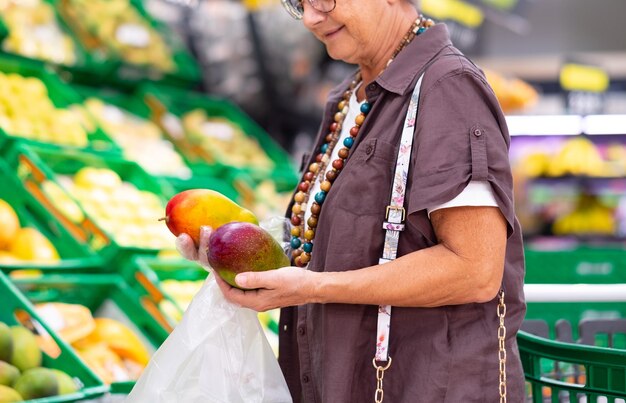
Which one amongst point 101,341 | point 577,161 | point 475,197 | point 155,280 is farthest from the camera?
point 577,161

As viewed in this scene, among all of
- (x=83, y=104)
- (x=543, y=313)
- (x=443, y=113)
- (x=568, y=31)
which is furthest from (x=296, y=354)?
(x=568, y=31)

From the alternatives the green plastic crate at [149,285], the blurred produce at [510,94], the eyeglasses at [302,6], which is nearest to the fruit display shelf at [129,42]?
the green plastic crate at [149,285]

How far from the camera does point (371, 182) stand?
65.0 inches

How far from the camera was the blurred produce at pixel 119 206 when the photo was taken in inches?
146

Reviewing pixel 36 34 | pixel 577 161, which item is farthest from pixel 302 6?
pixel 577 161

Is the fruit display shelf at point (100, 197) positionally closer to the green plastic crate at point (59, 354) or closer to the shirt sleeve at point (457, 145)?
the green plastic crate at point (59, 354)

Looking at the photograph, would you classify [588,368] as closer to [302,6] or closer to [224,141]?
[302,6]

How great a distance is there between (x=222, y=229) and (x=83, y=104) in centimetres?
305

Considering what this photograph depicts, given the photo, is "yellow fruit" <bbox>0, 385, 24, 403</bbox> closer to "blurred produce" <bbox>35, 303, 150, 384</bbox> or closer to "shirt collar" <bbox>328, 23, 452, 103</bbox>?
"blurred produce" <bbox>35, 303, 150, 384</bbox>

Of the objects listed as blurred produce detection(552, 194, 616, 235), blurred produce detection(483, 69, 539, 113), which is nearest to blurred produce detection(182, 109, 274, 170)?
blurred produce detection(483, 69, 539, 113)

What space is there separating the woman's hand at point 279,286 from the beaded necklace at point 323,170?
0.25 metres

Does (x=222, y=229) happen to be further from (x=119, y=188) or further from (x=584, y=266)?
(x=584, y=266)

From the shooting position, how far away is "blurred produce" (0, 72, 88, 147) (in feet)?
12.9

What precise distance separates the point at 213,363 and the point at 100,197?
2257 millimetres
